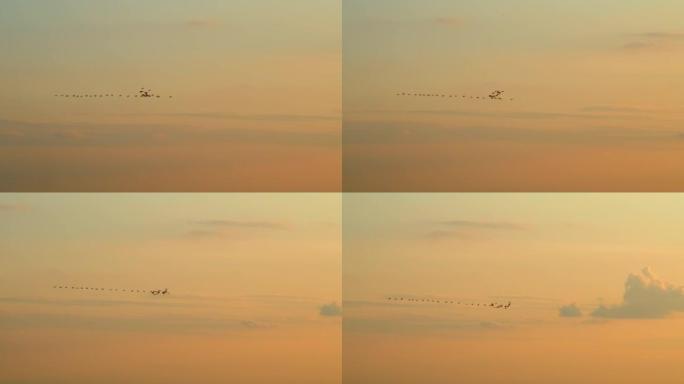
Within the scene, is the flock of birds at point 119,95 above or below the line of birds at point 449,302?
above

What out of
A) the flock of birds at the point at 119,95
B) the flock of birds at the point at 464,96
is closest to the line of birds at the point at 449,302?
the flock of birds at the point at 464,96

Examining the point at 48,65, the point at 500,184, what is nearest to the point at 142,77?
the point at 48,65

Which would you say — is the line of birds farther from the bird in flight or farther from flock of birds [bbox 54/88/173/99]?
flock of birds [bbox 54/88/173/99]

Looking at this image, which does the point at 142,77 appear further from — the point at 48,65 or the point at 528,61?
the point at 528,61

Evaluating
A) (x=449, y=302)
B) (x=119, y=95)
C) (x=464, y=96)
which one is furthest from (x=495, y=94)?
(x=119, y=95)

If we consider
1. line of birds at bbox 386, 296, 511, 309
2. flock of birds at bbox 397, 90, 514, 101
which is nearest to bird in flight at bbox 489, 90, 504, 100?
flock of birds at bbox 397, 90, 514, 101

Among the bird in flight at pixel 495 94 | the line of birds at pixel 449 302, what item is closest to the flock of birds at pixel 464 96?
the bird in flight at pixel 495 94

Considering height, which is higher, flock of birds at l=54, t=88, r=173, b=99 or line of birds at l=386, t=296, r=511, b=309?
flock of birds at l=54, t=88, r=173, b=99

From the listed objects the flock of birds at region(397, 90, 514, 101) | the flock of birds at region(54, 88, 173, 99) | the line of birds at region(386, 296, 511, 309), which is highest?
the flock of birds at region(54, 88, 173, 99)

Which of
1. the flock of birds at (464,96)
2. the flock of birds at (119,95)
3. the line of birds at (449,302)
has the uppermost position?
the flock of birds at (119,95)

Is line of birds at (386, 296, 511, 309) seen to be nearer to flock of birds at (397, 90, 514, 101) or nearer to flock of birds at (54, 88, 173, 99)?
flock of birds at (397, 90, 514, 101)

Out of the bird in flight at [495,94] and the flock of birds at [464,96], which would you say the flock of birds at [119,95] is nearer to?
the flock of birds at [464,96]

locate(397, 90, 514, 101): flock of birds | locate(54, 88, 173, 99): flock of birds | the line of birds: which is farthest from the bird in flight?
locate(54, 88, 173, 99): flock of birds
